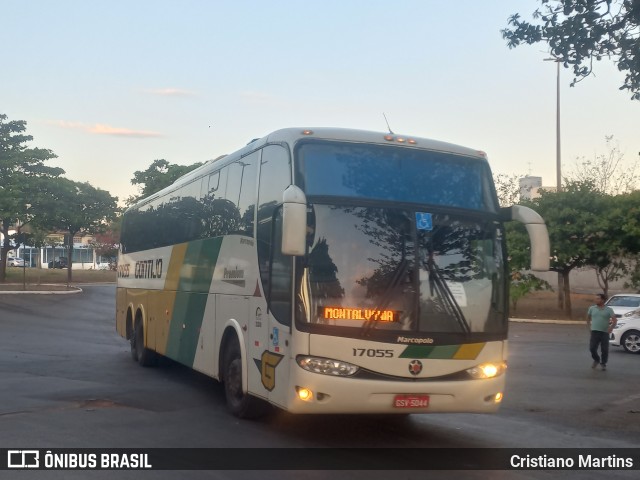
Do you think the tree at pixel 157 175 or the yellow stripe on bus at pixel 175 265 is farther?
the tree at pixel 157 175

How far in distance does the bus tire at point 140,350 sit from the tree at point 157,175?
46991mm

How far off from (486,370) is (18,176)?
44.1 metres

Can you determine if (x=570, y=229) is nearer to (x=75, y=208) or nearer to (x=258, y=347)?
(x=258, y=347)

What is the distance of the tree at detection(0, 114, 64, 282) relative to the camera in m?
47.5

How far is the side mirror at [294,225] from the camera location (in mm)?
8594

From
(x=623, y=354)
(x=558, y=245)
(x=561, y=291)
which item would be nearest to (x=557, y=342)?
(x=623, y=354)

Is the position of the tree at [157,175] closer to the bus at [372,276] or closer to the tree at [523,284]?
the tree at [523,284]

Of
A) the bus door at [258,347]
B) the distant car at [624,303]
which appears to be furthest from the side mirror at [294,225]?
the distant car at [624,303]

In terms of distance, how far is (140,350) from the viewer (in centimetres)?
1789

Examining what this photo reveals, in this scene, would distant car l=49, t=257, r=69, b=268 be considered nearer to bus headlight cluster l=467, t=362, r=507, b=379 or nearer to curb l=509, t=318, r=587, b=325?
curb l=509, t=318, r=587, b=325

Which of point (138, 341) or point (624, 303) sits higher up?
point (624, 303)

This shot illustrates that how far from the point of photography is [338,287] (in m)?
9.18

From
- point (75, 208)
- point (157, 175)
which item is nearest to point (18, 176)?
point (75, 208)

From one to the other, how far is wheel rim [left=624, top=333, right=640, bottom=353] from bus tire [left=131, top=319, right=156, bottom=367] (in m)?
13.7
